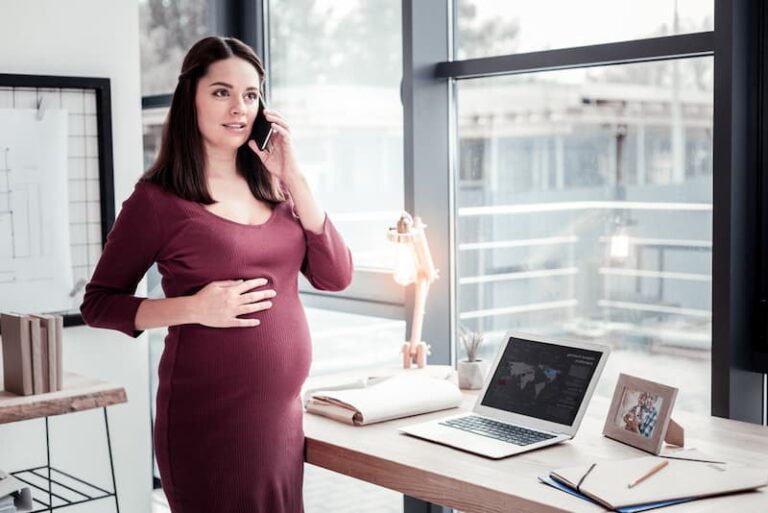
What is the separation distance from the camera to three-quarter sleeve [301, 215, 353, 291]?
230 cm

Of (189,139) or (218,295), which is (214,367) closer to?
(218,295)

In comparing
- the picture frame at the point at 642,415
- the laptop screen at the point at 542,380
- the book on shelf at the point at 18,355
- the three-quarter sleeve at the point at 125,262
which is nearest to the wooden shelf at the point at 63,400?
the book on shelf at the point at 18,355

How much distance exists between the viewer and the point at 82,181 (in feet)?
10.6

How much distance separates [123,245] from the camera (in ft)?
7.09

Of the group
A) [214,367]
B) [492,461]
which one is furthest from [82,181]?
[492,461]

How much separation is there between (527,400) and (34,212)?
1740 millimetres

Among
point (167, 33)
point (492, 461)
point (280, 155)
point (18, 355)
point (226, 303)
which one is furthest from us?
point (167, 33)

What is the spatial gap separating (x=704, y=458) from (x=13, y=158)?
2217 millimetres

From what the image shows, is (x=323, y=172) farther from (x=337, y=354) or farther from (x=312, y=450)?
(x=312, y=450)

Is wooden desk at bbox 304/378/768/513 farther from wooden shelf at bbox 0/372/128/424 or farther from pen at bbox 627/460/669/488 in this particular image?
wooden shelf at bbox 0/372/128/424

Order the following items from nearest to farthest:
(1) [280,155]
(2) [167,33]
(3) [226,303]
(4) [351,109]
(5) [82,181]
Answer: (3) [226,303] < (1) [280,155] < (5) [82,181] < (4) [351,109] < (2) [167,33]

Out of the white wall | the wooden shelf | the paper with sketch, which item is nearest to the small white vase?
the paper with sketch

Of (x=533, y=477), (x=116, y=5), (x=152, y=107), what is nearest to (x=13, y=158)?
(x=116, y=5)

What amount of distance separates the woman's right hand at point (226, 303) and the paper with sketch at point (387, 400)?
0.34 meters
